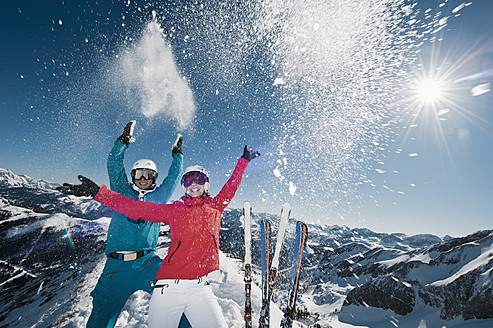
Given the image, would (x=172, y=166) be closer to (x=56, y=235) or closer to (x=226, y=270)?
(x=226, y=270)

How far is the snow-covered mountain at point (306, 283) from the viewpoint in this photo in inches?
313

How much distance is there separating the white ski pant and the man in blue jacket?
62cm

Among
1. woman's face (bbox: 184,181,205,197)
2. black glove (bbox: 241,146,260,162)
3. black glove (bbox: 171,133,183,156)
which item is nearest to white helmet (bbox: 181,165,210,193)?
woman's face (bbox: 184,181,205,197)

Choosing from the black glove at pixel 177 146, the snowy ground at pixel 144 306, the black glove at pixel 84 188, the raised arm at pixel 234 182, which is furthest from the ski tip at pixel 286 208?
the black glove at pixel 84 188

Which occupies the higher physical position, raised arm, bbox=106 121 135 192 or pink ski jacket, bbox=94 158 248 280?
raised arm, bbox=106 121 135 192

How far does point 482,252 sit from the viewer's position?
42219mm

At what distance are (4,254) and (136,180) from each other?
4862 inches

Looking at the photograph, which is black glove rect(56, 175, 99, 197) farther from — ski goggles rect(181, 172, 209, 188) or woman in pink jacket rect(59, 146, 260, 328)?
ski goggles rect(181, 172, 209, 188)

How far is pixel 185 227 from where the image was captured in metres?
3.39

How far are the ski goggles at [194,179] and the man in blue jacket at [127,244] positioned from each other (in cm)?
138

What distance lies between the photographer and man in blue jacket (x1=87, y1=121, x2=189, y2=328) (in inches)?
147

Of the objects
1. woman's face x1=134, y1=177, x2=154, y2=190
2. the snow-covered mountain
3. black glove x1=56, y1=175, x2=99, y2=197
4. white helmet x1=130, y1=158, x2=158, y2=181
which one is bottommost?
the snow-covered mountain

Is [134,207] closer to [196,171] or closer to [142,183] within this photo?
[196,171]

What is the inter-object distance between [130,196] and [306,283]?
118 metres
